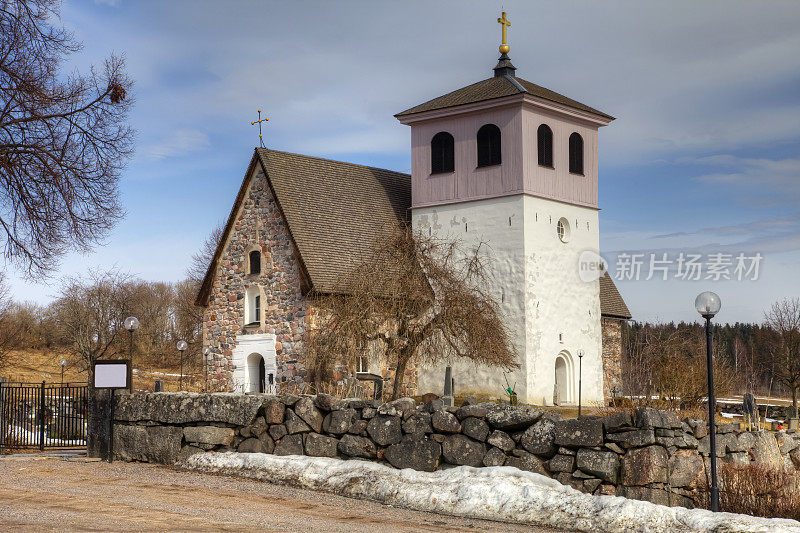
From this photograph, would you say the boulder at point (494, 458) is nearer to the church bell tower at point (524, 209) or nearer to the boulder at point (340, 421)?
the boulder at point (340, 421)

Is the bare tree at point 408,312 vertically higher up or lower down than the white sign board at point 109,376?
higher up

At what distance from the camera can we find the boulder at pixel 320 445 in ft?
49.6

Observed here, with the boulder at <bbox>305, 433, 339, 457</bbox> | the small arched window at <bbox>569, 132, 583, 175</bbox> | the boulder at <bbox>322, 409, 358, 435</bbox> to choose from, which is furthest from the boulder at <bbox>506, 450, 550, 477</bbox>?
the small arched window at <bbox>569, 132, 583, 175</bbox>

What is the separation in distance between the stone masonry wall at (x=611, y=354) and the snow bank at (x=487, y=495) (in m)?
20.8

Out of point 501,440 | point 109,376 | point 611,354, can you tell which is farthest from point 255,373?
point 501,440

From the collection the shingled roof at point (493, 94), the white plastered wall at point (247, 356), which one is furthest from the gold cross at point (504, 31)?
the white plastered wall at point (247, 356)

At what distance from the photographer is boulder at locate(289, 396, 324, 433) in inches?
605

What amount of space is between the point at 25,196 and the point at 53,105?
2.12m

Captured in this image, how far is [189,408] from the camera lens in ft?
54.0

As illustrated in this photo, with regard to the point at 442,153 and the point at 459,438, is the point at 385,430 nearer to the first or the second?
the point at 459,438

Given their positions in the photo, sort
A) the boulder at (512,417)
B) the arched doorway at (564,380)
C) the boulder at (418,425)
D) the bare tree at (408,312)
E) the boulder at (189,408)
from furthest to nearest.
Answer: the arched doorway at (564,380), the bare tree at (408,312), the boulder at (189,408), the boulder at (418,425), the boulder at (512,417)

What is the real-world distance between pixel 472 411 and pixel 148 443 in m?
6.48

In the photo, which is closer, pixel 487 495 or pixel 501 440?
pixel 487 495

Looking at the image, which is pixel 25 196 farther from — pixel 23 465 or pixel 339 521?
pixel 339 521
